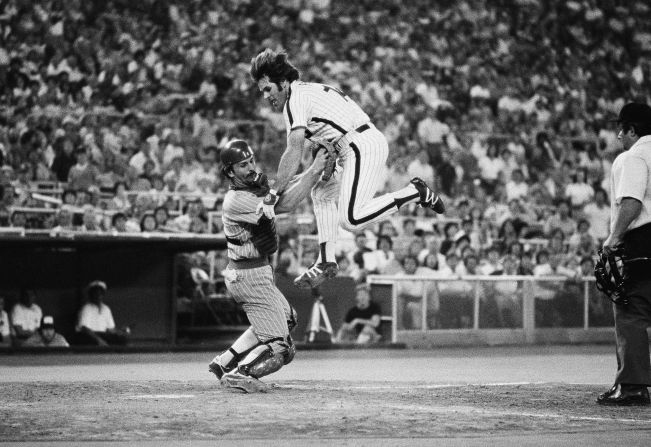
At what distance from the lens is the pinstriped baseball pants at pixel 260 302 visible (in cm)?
923

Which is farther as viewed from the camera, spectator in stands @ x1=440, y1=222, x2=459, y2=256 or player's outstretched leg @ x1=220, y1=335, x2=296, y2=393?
spectator in stands @ x1=440, y1=222, x2=459, y2=256

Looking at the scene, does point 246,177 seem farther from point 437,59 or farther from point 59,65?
point 437,59

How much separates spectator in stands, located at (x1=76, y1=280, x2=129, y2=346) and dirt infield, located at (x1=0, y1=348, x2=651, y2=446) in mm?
4446

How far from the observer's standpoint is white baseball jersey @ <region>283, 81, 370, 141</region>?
8805 mm

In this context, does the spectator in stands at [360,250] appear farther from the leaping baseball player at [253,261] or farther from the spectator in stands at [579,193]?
the leaping baseball player at [253,261]

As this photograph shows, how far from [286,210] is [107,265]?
7884 millimetres

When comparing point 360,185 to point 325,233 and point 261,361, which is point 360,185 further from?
point 261,361

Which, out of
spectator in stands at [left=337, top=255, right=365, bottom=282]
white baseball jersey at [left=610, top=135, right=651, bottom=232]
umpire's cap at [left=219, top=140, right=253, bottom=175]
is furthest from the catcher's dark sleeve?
spectator in stands at [left=337, top=255, right=365, bottom=282]

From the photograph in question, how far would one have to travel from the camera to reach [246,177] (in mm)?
9172

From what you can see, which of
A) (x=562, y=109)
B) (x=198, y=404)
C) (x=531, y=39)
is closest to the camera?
(x=198, y=404)

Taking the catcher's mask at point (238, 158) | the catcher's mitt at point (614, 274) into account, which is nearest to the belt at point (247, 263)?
the catcher's mask at point (238, 158)

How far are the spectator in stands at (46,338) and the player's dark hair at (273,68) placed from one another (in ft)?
24.5

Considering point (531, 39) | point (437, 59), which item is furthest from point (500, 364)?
point (531, 39)

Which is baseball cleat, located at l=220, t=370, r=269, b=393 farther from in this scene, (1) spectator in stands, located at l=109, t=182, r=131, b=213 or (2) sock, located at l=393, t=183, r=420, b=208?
(1) spectator in stands, located at l=109, t=182, r=131, b=213
